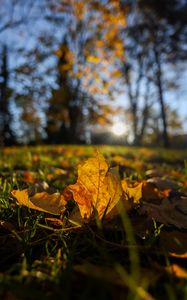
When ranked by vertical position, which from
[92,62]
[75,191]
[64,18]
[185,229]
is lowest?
[185,229]

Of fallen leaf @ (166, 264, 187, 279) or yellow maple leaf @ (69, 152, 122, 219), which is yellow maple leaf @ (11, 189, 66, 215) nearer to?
yellow maple leaf @ (69, 152, 122, 219)

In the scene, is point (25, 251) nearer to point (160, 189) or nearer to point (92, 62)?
point (160, 189)

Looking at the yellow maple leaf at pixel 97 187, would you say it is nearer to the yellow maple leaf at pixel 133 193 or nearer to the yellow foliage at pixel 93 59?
the yellow maple leaf at pixel 133 193

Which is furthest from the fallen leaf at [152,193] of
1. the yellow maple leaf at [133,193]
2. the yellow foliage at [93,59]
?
the yellow foliage at [93,59]

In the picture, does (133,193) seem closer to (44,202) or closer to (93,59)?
(44,202)

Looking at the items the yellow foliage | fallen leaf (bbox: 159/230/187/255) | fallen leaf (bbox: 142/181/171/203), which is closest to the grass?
fallen leaf (bbox: 159/230/187/255)

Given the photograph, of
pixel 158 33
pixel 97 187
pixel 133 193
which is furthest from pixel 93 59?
pixel 97 187

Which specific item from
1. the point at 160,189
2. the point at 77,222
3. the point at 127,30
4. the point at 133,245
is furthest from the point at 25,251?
the point at 127,30

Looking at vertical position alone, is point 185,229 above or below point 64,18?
below
